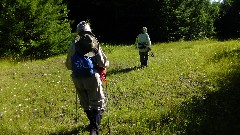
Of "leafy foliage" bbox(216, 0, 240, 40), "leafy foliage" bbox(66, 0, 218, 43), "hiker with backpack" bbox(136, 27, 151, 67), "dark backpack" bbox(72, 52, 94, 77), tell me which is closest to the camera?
"dark backpack" bbox(72, 52, 94, 77)

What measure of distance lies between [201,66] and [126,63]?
14.8ft

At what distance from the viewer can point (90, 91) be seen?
7.42 meters

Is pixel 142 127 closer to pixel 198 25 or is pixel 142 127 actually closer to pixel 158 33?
pixel 158 33

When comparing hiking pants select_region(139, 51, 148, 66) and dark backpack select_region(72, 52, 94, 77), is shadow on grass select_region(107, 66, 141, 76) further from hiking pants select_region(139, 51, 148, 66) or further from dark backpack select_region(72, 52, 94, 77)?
dark backpack select_region(72, 52, 94, 77)

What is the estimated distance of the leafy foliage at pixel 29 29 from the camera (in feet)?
83.7

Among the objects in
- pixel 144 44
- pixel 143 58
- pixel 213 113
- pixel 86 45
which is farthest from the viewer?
pixel 143 58

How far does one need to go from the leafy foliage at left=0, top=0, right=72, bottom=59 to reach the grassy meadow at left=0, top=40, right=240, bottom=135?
8.97m

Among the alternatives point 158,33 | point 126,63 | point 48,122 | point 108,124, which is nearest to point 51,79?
point 126,63

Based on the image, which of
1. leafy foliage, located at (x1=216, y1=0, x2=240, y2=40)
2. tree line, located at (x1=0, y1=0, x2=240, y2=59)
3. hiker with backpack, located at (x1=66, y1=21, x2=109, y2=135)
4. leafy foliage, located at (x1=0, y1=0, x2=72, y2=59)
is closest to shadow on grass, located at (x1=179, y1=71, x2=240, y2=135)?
hiker with backpack, located at (x1=66, y1=21, x2=109, y2=135)

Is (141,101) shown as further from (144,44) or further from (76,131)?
(144,44)

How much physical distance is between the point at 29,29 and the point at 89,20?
13.0 metres

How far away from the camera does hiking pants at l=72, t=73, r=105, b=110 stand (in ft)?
23.9

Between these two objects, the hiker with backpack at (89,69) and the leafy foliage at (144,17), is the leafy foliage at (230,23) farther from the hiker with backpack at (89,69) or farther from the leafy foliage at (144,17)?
the hiker with backpack at (89,69)

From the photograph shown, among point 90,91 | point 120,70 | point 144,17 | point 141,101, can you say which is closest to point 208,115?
point 141,101
